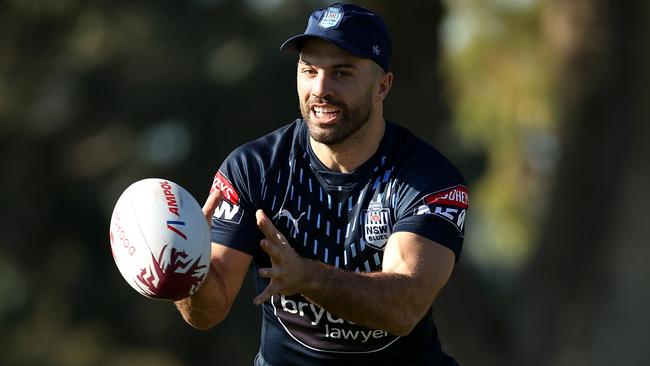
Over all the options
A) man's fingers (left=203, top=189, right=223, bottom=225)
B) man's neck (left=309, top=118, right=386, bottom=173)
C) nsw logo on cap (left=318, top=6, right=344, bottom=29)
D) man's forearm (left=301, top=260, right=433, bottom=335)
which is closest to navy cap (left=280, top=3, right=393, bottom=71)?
nsw logo on cap (left=318, top=6, right=344, bottom=29)

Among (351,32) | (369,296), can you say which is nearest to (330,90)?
(351,32)

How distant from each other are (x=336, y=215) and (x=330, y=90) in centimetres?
66

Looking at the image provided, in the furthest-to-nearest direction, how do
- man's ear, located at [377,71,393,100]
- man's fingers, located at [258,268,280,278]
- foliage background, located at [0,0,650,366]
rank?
foliage background, located at [0,0,650,366] < man's ear, located at [377,71,393,100] < man's fingers, located at [258,268,280,278]

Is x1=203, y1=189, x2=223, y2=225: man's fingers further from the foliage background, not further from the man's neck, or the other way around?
the foliage background

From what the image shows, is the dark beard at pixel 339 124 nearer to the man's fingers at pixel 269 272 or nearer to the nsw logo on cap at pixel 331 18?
the nsw logo on cap at pixel 331 18

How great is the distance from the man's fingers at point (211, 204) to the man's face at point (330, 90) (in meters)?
0.58

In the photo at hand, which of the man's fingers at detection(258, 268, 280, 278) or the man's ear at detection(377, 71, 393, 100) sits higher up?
the man's ear at detection(377, 71, 393, 100)

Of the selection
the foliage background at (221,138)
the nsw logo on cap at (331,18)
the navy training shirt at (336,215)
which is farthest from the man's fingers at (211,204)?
the foliage background at (221,138)

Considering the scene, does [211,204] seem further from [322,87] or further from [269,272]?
[269,272]

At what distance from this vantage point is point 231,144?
74.2 feet

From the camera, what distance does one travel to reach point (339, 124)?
7742 mm

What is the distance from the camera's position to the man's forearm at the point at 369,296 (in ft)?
22.6

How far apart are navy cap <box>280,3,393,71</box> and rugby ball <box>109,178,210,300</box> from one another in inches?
43.2

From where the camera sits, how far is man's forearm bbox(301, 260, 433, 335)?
272 inches
